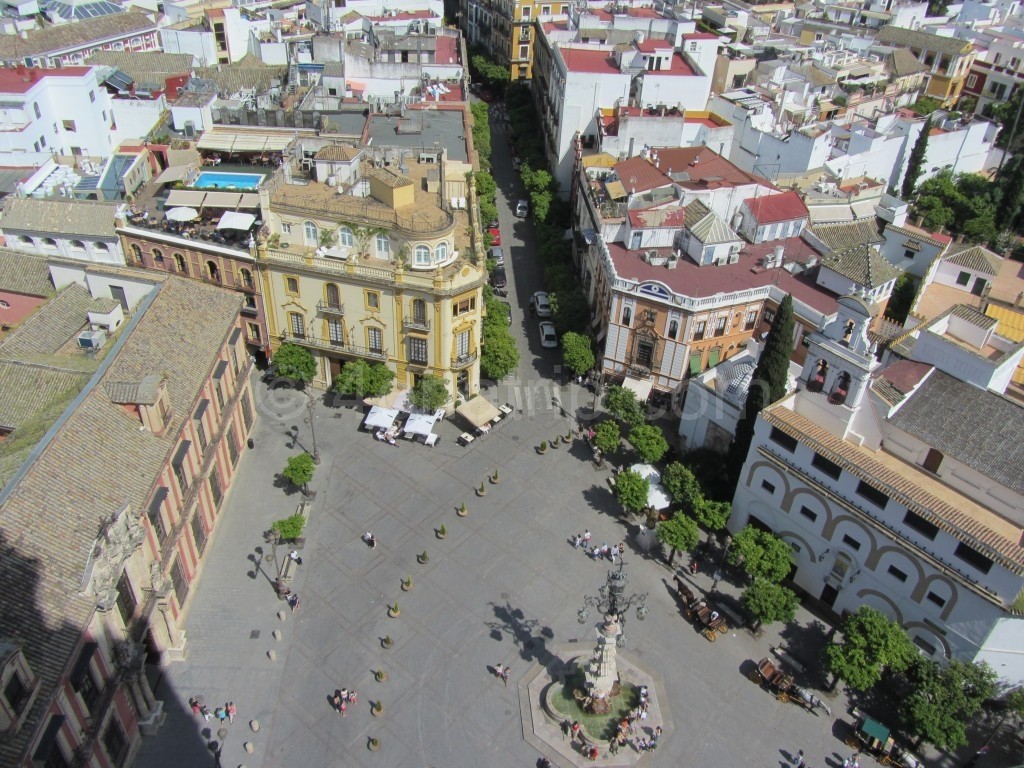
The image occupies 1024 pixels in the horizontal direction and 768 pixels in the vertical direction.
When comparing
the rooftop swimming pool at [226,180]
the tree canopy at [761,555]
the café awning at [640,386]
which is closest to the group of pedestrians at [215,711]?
the tree canopy at [761,555]

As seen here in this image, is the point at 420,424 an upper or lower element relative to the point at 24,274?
lower

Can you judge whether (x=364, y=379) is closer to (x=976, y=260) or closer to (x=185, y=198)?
(x=185, y=198)

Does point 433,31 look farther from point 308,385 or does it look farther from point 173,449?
point 173,449

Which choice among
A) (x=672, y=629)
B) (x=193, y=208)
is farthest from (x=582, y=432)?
(x=193, y=208)

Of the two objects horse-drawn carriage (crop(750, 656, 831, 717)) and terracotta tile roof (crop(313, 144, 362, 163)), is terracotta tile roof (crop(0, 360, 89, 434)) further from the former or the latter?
horse-drawn carriage (crop(750, 656, 831, 717))

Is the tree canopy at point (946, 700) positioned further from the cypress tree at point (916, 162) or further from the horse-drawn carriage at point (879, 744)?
the cypress tree at point (916, 162)

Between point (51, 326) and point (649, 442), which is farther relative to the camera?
point (649, 442)

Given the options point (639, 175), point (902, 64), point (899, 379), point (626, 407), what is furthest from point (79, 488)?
point (902, 64)
